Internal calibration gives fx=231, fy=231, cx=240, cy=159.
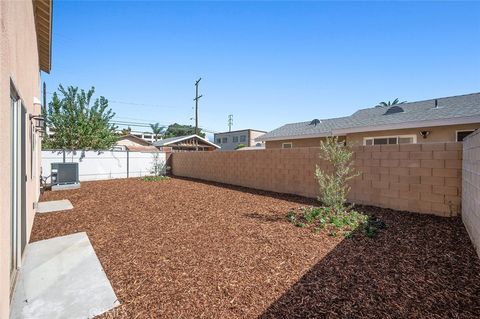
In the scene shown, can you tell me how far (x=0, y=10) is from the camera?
5.68 ft

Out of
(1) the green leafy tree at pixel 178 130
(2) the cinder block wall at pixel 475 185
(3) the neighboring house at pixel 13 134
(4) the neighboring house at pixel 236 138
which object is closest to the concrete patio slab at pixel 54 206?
(3) the neighboring house at pixel 13 134

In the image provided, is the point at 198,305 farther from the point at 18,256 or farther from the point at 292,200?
the point at 292,200

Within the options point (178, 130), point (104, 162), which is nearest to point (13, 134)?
point (104, 162)

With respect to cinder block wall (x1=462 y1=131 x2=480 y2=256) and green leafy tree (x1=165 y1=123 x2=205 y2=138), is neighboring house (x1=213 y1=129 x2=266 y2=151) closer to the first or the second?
green leafy tree (x1=165 y1=123 x2=205 y2=138)

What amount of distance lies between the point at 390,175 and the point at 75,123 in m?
19.7

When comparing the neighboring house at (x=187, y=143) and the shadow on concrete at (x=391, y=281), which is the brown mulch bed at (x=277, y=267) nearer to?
the shadow on concrete at (x=391, y=281)

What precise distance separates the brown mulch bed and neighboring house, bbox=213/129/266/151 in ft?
114

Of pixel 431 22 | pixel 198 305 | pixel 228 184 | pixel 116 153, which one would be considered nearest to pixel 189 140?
pixel 116 153

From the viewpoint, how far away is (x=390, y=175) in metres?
5.87

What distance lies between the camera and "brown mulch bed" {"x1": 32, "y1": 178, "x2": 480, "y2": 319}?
2.34m

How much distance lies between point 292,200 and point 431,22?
23.5ft

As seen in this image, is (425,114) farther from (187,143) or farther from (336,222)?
(187,143)

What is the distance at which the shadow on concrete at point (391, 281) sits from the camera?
227 cm

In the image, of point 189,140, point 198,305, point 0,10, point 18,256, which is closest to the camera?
point 0,10
